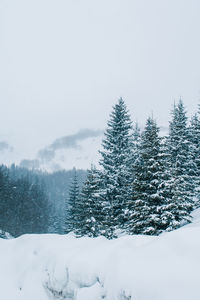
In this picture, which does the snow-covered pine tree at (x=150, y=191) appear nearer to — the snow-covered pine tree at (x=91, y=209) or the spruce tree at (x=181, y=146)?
the snow-covered pine tree at (x=91, y=209)

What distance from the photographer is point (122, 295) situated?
5.05 metres

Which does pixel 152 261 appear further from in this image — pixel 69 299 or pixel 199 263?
pixel 69 299

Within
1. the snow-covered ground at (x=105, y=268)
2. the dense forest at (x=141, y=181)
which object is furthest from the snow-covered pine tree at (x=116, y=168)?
the snow-covered ground at (x=105, y=268)

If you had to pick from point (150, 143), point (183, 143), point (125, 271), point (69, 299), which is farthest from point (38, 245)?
point (183, 143)

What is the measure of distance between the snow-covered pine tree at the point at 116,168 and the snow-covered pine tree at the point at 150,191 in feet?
12.6

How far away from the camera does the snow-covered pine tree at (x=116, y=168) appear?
59.9 ft

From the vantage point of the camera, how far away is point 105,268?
5.91 meters

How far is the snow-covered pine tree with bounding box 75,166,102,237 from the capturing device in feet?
58.6

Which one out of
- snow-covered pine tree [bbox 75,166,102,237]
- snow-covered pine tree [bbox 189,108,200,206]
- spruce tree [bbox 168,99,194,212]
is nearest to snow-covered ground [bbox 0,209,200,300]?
snow-covered pine tree [bbox 75,166,102,237]

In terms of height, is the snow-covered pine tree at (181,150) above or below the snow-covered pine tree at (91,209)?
above

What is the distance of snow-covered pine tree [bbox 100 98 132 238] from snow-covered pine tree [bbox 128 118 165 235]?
385cm

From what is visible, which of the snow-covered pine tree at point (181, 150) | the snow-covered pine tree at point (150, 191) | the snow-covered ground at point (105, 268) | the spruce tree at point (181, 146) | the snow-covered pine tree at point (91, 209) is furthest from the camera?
the spruce tree at point (181, 146)

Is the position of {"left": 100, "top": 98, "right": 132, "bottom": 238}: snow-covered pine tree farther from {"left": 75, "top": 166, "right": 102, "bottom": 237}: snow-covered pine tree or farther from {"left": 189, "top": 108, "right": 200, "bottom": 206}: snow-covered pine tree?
{"left": 189, "top": 108, "right": 200, "bottom": 206}: snow-covered pine tree

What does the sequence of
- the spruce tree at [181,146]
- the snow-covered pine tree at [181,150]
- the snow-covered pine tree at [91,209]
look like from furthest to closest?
1. the spruce tree at [181,146]
2. the snow-covered pine tree at [181,150]
3. the snow-covered pine tree at [91,209]
